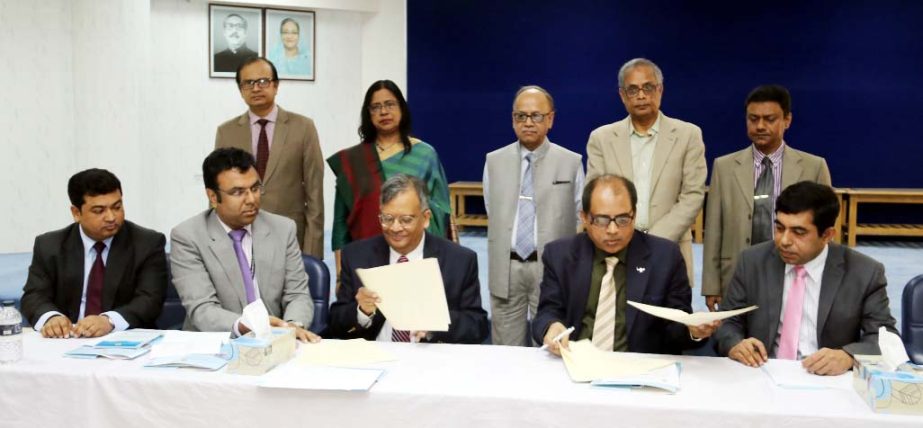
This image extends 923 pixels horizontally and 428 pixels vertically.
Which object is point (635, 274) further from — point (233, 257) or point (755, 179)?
point (233, 257)

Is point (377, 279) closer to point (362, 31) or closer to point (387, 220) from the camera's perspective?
point (387, 220)

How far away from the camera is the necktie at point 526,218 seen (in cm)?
363

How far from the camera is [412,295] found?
2.44 m

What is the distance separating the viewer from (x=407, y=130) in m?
3.86

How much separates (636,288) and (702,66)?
24.4 ft

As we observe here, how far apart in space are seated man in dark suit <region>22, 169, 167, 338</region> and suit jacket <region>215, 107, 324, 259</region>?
0.94 metres

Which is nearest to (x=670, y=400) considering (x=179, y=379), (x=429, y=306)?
(x=429, y=306)

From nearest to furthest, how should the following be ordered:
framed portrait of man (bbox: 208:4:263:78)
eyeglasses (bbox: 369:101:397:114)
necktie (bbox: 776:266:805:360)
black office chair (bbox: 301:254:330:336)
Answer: necktie (bbox: 776:266:805:360) < black office chair (bbox: 301:254:330:336) < eyeglasses (bbox: 369:101:397:114) < framed portrait of man (bbox: 208:4:263:78)

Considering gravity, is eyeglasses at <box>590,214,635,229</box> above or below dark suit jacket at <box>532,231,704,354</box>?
above

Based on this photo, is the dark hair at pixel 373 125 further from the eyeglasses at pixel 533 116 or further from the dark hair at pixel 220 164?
the dark hair at pixel 220 164

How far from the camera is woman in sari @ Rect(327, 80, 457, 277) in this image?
3.74 m

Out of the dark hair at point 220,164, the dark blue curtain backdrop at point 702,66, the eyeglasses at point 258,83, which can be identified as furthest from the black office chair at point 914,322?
the dark blue curtain backdrop at point 702,66

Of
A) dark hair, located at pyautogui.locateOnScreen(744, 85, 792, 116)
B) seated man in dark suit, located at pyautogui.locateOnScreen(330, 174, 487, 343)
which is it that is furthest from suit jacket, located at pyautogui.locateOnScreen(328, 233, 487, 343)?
dark hair, located at pyautogui.locateOnScreen(744, 85, 792, 116)

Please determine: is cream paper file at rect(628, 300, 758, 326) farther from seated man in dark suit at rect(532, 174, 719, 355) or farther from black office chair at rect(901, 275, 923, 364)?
black office chair at rect(901, 275, 923, 364)
